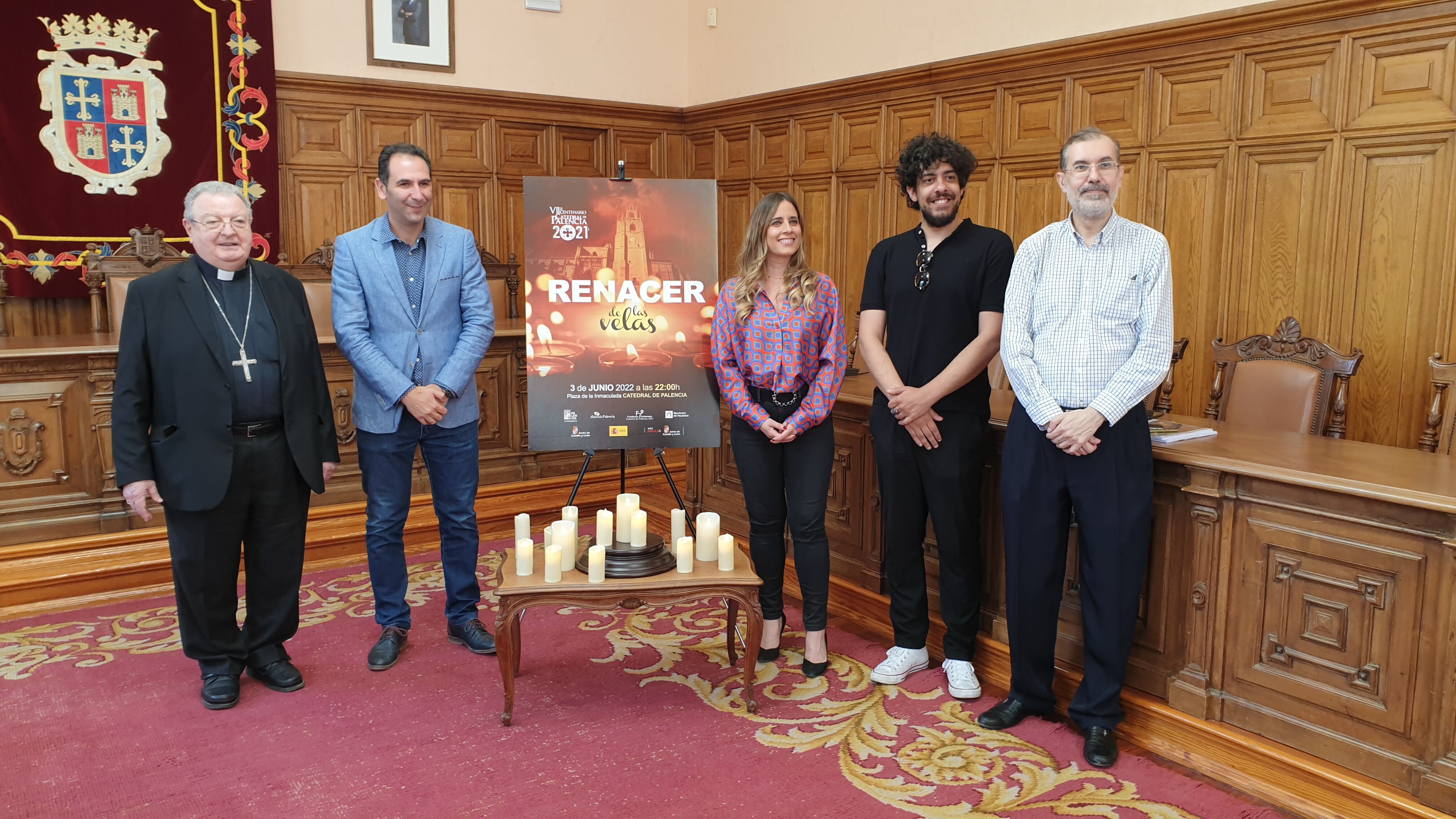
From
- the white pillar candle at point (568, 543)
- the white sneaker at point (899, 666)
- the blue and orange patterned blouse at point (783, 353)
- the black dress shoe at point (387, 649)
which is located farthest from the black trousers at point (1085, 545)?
the black dress shoe at point (387, 649)

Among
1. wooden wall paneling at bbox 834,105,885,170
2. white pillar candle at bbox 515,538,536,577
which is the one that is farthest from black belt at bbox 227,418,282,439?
wooden wall paneling at bbox 834,105,885,170

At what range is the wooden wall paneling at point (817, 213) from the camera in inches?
284

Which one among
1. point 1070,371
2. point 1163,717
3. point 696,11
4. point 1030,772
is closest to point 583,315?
point 1070,371

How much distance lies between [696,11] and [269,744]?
6852mm

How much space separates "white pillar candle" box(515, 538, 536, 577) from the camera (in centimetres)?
325

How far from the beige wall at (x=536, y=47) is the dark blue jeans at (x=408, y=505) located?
436 cm

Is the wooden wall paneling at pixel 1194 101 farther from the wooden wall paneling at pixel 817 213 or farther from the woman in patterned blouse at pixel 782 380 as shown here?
the woman in patterned blouse at pixel 782 380

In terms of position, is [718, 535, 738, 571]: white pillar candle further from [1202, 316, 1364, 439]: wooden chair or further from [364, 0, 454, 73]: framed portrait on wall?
[364, 0, 454, 73]: framed portrait on wall

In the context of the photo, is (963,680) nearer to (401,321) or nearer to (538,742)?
(538,742)

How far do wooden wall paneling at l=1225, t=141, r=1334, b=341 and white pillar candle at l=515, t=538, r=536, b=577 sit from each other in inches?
144

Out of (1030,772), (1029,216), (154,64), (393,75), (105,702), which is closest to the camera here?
(1030,772)

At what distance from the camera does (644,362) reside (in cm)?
359

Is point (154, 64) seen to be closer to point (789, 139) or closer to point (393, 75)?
point (393, 75)

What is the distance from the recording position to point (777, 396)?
3.46m
